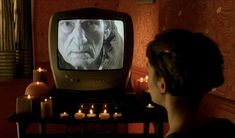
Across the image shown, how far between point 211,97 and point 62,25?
0.87m

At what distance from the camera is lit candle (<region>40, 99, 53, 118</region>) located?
1.69 m

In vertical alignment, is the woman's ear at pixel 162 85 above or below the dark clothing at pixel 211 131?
above

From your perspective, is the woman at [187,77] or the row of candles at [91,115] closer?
the woman at [187,77]

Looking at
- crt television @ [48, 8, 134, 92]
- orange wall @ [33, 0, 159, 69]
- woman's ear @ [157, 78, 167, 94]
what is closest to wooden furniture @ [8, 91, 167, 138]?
crt television @ [48, 8, 134, 92]

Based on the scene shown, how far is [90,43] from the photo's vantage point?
6.52 feet

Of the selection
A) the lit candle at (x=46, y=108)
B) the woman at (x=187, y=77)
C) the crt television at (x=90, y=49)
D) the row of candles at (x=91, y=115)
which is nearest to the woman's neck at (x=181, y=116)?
the woman at (x=187, y=77)

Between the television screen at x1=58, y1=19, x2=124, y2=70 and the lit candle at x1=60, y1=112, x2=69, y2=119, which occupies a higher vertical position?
the television screen at x1=58, y1=19, x2=124, y2=70

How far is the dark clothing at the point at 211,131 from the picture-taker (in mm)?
853

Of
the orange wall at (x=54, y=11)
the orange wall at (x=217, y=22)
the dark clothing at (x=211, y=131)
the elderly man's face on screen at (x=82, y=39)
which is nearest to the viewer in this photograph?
the dark clothing at (x=211, y=131)

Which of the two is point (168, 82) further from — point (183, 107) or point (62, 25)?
point (62, 25)

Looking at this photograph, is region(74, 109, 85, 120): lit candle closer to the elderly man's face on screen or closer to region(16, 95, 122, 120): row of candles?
region(16, 95, 122, 120): row of candles

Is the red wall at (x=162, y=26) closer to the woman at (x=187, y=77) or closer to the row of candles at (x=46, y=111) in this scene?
the row of candles at (x=46, y=111)

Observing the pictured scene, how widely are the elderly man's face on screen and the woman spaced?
1.04 meters

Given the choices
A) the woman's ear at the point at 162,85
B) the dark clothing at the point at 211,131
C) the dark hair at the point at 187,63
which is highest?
the dark hair at the point at 187,63
